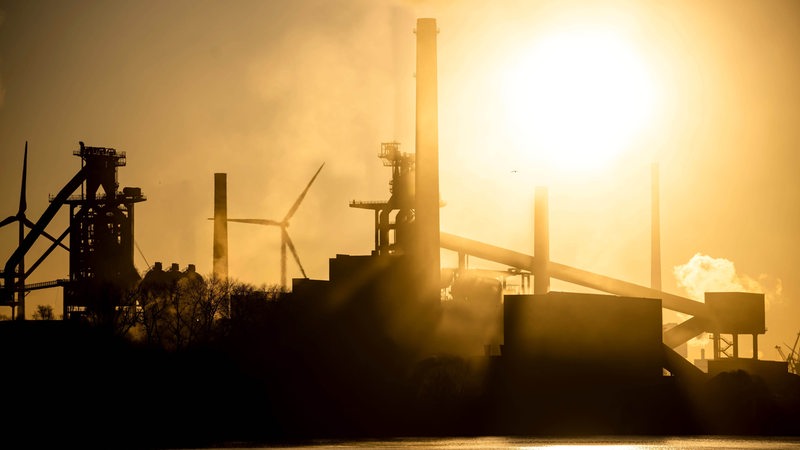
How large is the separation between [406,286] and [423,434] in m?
20.6

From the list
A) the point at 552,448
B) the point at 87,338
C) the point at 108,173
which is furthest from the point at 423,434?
the point at 108,173

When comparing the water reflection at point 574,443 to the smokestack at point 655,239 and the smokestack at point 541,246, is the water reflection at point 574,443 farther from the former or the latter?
the smokestack at point 655,239

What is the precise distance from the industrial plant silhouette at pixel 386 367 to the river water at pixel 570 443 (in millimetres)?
2634

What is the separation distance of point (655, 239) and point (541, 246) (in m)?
19.4

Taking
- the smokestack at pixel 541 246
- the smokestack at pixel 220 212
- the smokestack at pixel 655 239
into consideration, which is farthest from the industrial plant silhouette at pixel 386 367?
the smokestack at pixel 655 239

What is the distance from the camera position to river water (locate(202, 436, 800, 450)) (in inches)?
3607

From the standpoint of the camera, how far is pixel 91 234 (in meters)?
140

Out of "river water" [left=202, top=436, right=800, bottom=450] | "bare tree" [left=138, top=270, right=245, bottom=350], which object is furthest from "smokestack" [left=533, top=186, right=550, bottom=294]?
"river water" [left=202, top=436, right=800, bottom=450]

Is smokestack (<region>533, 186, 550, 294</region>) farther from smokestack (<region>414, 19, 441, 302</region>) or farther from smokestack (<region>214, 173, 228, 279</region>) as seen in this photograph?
smokestack (<region>214, 173, 228, 279</region>)

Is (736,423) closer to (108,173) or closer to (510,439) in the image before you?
(510,439)

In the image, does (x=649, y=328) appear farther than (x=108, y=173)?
No

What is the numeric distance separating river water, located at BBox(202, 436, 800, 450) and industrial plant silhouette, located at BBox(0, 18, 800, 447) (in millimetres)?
2634

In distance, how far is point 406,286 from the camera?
119500 mm

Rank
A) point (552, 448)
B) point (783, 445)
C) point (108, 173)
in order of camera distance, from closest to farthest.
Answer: point (552, 448), point (783, 445), point (108, 173)
